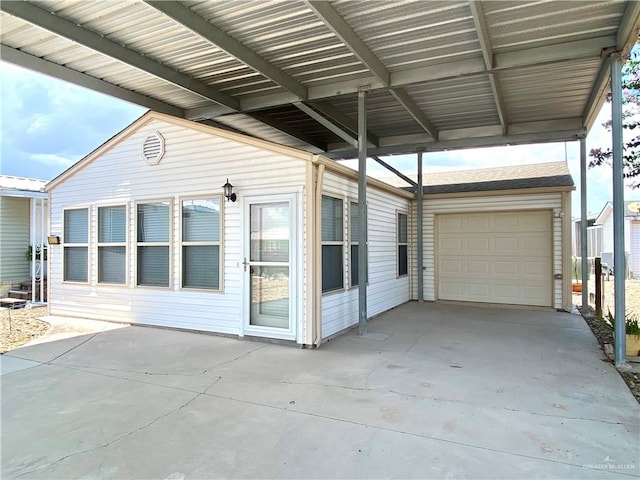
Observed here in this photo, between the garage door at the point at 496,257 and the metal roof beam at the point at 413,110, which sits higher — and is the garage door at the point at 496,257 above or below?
below

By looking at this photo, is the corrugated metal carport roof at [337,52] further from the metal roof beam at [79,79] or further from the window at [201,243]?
the window at [201,243]

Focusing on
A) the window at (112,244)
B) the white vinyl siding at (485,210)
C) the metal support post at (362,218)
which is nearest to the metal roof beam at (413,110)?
the metal support post at (362,218)

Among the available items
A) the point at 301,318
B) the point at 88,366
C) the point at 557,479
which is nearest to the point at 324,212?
the point at 301,318

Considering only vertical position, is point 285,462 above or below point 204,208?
below

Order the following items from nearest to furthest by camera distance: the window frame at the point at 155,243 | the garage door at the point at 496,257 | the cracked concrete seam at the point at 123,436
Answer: the cracked concrete seam at the point at 123,436 < the window frame at the point at 155,243 < the garage door at the point at 496,257

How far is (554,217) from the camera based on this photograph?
330 inches

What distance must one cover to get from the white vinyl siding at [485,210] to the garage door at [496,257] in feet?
0.42

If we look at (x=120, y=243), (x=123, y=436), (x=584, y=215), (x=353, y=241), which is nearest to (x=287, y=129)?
(x=353, y=241)

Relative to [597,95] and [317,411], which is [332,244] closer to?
[317,411]

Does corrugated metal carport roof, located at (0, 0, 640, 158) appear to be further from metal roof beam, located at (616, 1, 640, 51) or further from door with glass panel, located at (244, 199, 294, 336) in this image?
door with glass panel, located at (244, 199, 294, 336)

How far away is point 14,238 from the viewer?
10.8 meters

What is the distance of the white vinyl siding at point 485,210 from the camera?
8336mm

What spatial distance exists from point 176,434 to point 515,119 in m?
8.41

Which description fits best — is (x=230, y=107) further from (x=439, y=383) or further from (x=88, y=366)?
(x=439, y=383)
